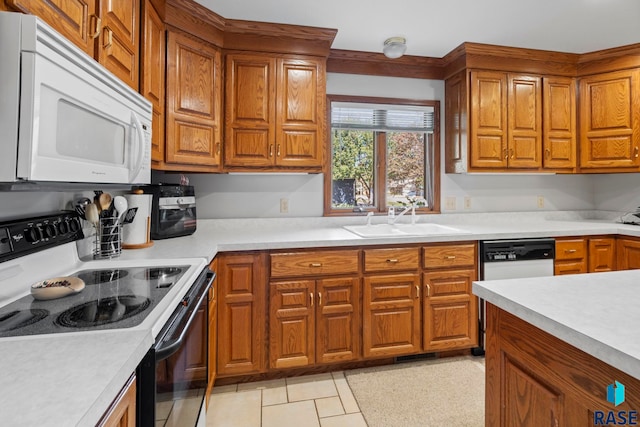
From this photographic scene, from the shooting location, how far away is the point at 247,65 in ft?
7.45

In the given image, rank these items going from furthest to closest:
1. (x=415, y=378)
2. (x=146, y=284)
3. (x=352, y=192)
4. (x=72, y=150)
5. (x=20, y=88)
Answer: (x=352, y=192) → (x=415, y=378) → (x=146, y=284) → (x=72, y=150) → (x=20, y=88)

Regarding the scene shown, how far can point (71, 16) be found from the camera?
103cm

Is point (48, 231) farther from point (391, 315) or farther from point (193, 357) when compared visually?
point (391, 315)

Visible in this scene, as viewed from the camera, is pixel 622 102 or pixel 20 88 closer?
pixel 20 88

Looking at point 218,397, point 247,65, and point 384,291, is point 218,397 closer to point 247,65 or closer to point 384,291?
point 384,291

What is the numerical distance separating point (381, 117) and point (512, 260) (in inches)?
60.6

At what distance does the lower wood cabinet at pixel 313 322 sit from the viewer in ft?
6.70

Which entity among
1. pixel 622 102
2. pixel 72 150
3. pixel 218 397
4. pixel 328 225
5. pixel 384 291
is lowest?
pixel 218 397

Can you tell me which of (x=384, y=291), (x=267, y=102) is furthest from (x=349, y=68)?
(x=384, y=291)

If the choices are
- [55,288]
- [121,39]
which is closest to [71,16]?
[121,39]

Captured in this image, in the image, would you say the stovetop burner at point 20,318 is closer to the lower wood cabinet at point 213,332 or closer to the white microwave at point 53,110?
the white microwave at point 53,110

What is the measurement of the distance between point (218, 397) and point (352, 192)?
71.9 inches

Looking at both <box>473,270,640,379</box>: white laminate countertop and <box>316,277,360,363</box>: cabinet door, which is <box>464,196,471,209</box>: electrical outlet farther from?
<box>473,270,640,379</box>: white laminate countertop

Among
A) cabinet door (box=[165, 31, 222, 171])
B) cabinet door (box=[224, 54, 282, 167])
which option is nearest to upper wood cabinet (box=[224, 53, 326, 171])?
cabinet door (box=[224, 54, 282, 167])
